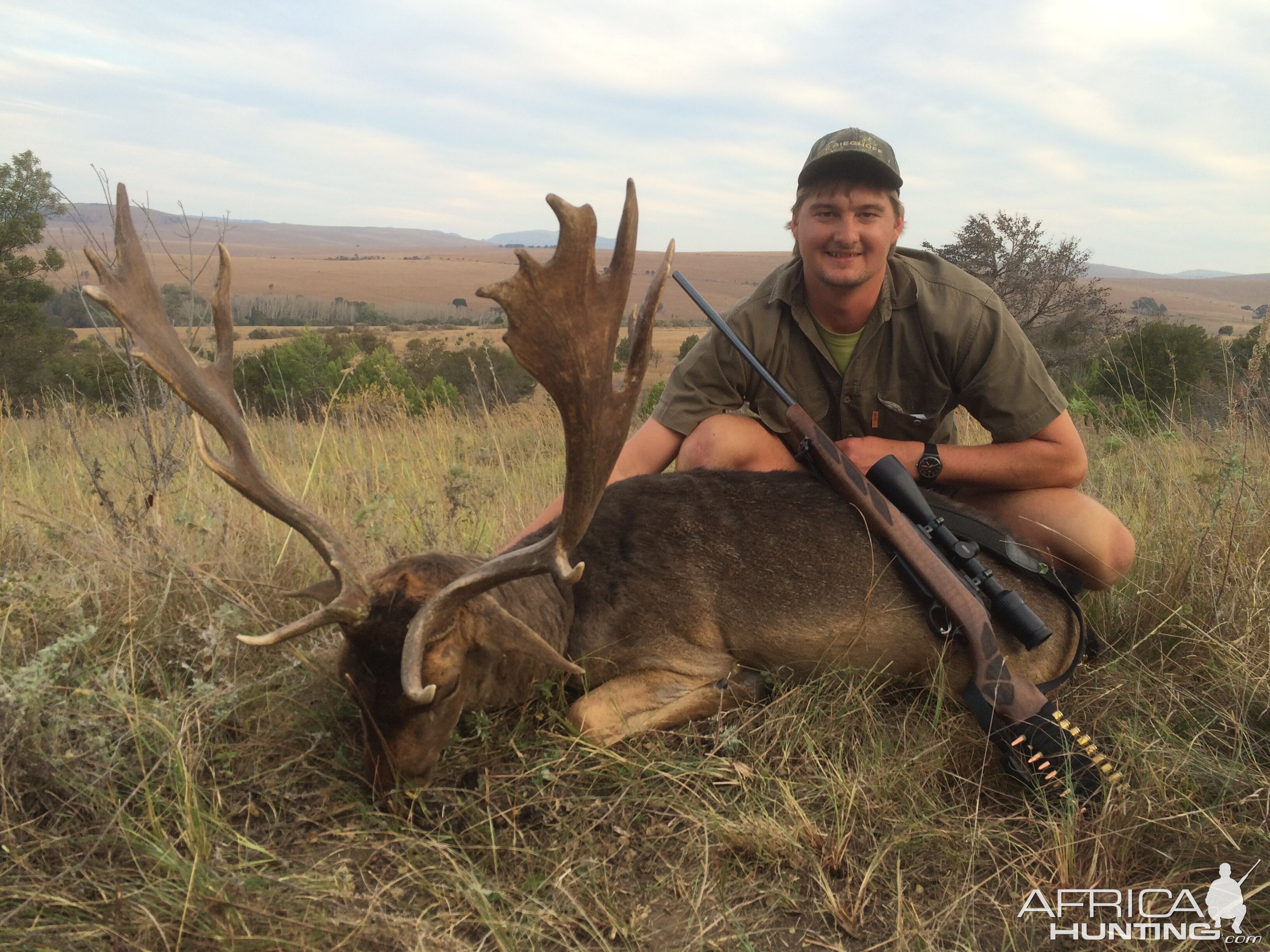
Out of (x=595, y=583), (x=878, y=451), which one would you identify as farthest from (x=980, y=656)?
(x=595, y=583)

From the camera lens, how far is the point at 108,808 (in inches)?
111

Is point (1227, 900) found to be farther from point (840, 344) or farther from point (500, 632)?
point (840, 344)

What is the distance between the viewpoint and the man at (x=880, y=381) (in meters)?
4.45

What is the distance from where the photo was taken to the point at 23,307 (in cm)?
1552

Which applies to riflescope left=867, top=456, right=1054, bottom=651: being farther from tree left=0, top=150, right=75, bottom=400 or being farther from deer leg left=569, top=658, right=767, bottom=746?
tree left=0, top=150, right=75, bottom=400

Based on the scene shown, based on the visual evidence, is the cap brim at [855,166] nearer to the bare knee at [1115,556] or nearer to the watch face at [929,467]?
the watch face at [929,467]

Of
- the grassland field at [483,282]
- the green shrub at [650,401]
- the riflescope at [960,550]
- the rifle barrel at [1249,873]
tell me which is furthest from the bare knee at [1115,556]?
the grassland field at [483,282]

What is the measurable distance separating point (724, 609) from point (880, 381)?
1788mm

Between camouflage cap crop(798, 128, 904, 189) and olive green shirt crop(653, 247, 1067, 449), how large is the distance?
51cm

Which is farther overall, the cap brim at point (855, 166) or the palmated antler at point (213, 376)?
the cap brim at point (855, 166)

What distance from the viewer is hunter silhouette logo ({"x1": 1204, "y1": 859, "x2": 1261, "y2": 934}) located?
257 cm

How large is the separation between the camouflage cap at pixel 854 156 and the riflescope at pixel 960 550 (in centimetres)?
159

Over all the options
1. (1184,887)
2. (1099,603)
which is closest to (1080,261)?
(1099,603)

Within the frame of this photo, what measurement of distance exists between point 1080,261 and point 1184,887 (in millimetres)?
13327
